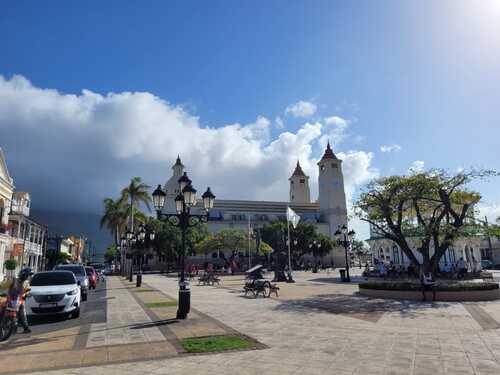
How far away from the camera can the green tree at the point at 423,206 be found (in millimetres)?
18125

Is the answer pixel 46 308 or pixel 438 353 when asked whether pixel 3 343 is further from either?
pixel 438 353

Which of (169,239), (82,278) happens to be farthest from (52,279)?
(169,239)

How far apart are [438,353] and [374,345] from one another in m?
1.20

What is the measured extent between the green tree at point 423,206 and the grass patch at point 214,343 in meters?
14.1

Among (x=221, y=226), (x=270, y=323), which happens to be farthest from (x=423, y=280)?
(x=221, y=226)

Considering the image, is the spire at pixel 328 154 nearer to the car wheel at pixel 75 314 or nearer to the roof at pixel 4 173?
the roof at pixel 4 173

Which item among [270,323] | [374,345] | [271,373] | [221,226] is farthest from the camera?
[221,226]

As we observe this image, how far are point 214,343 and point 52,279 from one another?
7.77 metres

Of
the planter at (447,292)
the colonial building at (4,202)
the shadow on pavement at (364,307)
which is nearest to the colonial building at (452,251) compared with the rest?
the planter at (447,292)

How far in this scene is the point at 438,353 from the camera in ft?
21.8

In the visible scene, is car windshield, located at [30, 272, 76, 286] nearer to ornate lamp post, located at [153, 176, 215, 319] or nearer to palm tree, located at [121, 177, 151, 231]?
ornate lamp post, located at [153, 176, 215, 319]

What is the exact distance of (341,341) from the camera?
766 centimetres

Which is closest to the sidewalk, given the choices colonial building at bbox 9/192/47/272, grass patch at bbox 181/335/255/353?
grass patch at bbox 181/335/255/353

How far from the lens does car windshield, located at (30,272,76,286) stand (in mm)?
11883
